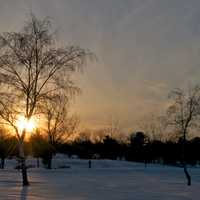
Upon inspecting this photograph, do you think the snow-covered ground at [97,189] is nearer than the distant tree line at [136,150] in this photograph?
Yes

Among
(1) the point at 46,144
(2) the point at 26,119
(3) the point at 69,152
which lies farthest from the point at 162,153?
(2) the point at 26,119

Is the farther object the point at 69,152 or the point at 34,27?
the point at 69,152

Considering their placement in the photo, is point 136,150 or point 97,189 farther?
point 136,150

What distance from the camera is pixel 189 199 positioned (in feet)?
74.5

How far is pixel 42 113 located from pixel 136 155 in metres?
86.9

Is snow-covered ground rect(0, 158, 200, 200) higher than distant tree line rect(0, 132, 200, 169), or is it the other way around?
distant tree line rect(0, 132, 200, 169)

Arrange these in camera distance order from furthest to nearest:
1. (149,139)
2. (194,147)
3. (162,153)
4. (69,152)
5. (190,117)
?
(69,152), (149,139), (162,153), (194,147), (190,117)

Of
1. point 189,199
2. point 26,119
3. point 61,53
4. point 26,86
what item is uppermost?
point 61,53

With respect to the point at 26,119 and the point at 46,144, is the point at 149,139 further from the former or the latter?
the point at 26,119

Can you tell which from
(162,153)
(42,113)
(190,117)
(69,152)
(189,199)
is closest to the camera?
(189,199)

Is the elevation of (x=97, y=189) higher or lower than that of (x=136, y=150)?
lower

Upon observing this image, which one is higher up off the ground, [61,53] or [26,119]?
[61,53]

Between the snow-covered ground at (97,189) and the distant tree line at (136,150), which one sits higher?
the distant tree line at (136,150)

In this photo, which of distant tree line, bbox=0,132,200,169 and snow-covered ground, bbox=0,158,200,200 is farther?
distant tree line, bbox=0,132,200,169
